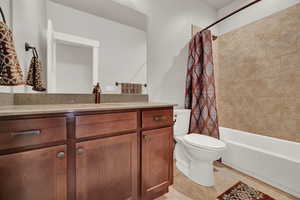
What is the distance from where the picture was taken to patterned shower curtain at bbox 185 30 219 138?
190 cm

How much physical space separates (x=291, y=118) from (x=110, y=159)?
2261 mm

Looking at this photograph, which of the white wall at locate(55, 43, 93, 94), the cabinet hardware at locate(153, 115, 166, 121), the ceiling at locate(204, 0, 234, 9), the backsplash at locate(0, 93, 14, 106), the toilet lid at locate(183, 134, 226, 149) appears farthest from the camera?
the ceiling at locate(204, 0, 234, 9)

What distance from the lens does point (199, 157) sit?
1.43m

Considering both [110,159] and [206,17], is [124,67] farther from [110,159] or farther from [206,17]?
[206,17]

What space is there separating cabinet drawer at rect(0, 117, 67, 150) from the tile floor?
3.63ft

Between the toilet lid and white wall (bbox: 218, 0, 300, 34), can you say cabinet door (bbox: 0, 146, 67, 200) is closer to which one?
the toilet lid

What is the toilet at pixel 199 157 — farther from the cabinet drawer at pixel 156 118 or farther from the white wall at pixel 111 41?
the white wall at pixel 111 41

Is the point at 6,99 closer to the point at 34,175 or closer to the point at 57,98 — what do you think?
the point at 57,98

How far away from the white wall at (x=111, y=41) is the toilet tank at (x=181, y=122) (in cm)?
68

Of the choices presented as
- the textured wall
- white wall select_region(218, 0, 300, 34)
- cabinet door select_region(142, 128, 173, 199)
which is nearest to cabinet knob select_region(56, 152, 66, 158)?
cabinet door select_region(142, 128, 173, 199)

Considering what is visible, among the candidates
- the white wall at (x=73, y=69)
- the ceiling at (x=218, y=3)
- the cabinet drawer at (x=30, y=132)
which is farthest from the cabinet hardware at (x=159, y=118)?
the ceiling at (x=218, y=3)

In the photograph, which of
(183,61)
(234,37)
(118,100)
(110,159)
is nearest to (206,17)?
(234,37)

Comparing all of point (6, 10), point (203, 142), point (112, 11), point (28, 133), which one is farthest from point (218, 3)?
point (28, 133)

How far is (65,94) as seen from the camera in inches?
50.0
